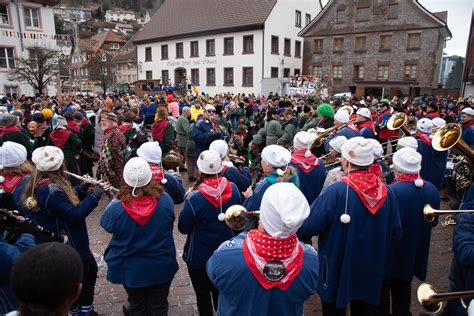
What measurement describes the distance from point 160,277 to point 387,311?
2316 millimetres

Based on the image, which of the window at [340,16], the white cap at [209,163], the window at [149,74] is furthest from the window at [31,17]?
the white cap at [209,163]

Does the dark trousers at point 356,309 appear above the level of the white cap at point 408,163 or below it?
below

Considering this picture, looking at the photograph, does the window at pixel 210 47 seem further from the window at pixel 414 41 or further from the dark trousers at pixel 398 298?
the dark trousers at pixel 398 298

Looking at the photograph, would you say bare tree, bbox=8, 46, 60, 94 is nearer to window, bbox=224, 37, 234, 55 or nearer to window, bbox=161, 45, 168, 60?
window, bbox=161, 45, 168, 60

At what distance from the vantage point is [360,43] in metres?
29.5

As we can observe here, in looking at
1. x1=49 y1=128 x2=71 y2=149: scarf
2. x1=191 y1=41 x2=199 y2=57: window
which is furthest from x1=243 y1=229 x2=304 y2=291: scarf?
x1=191 y1=41 x2=199 y2=57: window

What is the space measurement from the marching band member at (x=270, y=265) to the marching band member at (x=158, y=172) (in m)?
2.13

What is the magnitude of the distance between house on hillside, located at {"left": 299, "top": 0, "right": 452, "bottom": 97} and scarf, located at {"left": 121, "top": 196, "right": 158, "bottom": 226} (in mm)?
28933

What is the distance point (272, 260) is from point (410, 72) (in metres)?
30.6

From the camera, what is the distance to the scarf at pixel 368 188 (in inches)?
109

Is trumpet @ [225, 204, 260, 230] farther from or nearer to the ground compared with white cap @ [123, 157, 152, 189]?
nearer to the ground

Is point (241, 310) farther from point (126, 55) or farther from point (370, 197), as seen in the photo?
point (126, 55)

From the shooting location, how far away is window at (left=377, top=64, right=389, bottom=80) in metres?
28.7

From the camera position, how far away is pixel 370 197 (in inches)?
109
